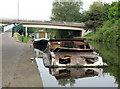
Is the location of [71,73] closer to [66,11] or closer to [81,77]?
[81,77]

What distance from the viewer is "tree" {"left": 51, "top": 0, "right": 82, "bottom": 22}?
8006cm

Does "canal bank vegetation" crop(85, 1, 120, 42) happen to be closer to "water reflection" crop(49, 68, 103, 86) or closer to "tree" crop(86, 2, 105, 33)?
"tree" crop(86, 2, 105, 33)

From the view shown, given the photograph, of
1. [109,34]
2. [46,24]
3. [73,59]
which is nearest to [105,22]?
[109,34]

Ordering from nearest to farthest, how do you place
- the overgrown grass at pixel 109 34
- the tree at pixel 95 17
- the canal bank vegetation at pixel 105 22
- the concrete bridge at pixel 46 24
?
the overgrown grass at pixel 109 34 → the canal bank vegetation at pixel 105 22 → the tree at pixel 95 17 → the concrete bridge at pixel 46 24

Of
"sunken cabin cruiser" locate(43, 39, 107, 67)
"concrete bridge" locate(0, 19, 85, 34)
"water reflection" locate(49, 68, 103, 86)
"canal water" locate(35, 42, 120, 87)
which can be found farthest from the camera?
"concrete bridge" locate(0, 19, 85, 34)

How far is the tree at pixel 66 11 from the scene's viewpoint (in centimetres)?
8006

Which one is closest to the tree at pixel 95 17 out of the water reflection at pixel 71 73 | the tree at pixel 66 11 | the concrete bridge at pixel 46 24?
the concrete bridge at pixel 46 24

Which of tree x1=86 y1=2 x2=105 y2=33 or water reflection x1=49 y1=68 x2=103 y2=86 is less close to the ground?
tree x1=86 y1=2 x2=105 y2=33

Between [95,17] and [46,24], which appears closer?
[95,17]

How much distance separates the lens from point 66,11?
81688mm

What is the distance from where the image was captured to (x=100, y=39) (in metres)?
48.5

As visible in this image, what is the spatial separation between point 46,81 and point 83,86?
1.93 m

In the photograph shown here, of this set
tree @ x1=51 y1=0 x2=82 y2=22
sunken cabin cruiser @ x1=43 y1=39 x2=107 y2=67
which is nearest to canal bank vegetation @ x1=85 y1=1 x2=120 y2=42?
tree @ x1=51 y1=0 x2=82 y2=22

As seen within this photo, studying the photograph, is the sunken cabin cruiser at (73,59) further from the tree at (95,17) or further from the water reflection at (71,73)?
the tree at (95,17)
